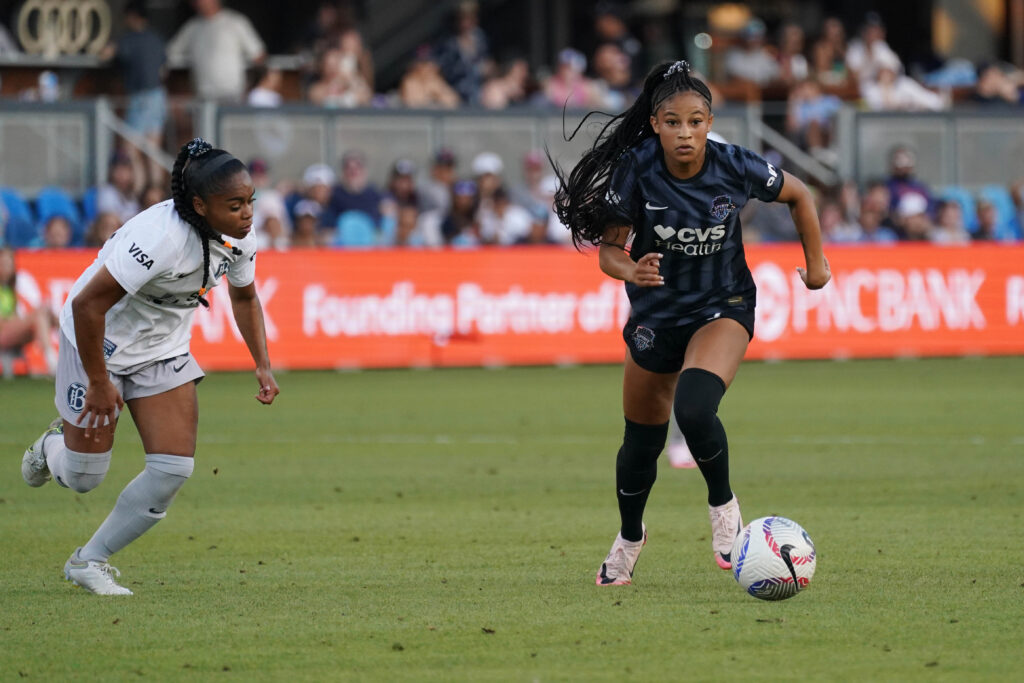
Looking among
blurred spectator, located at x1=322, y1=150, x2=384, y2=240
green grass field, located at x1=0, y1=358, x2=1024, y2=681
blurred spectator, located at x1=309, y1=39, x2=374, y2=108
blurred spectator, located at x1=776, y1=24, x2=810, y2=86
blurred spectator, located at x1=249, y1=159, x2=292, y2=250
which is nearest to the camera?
green grass field, located at x1=0, y1=358, x2=1024, y2=681

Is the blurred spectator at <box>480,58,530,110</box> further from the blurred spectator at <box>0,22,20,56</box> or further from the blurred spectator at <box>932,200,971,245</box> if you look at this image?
the blurred spectator at <box>0,22,20,56</box>

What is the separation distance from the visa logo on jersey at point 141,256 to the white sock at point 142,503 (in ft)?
2.79

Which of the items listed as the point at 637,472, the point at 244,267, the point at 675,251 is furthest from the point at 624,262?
the point at 244,267

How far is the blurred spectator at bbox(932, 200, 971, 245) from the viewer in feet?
73.5

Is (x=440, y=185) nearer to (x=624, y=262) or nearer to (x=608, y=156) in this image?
(x=608, y=156)

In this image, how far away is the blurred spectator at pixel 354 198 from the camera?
21.0 m

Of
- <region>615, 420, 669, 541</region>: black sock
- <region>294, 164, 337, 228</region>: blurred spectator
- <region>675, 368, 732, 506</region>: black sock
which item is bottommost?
<region>615, 420, 669, 541</region>: black sock

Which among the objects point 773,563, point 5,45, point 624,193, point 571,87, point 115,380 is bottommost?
point 773,563

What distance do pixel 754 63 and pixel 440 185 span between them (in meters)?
7.64

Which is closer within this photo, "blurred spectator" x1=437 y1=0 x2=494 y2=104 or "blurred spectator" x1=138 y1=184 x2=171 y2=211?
"blurred spectator" x1=138 y1=184 x2=171 y2=211

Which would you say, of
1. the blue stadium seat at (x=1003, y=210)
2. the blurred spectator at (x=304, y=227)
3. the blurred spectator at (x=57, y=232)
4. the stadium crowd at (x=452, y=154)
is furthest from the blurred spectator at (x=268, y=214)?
the blue stadium seat at (x=1003, y=210)

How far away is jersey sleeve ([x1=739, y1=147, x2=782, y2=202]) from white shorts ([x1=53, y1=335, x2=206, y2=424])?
242 centimetres

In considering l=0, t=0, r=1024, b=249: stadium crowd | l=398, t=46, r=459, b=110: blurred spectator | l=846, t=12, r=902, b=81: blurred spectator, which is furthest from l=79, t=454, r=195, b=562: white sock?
l=846, t=12, r=902, b=81: blurred spectator

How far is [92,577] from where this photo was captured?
690 centimetres
